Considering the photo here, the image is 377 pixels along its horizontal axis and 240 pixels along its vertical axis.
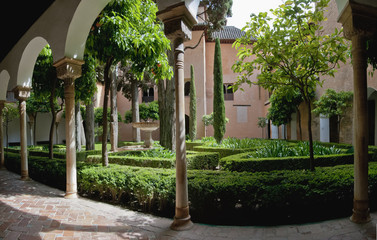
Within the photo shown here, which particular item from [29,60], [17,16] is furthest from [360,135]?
[29,60]

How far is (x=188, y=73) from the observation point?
22.6m

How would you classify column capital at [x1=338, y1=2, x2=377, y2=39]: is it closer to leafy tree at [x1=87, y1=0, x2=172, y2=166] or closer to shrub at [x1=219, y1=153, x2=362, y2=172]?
leafy tree at [x1=87, y1=0, x2=172, y2=166]

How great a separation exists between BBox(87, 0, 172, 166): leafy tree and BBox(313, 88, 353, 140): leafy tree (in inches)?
385

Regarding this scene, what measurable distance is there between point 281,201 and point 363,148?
1301 millimetres

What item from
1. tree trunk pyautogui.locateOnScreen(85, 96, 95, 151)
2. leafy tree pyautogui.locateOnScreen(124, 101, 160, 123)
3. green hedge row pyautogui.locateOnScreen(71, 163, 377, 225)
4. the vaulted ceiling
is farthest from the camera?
leafy tree pyautogui.locateOnScreen(124, 101, 160, 123)

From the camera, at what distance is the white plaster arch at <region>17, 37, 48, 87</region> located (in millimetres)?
6603

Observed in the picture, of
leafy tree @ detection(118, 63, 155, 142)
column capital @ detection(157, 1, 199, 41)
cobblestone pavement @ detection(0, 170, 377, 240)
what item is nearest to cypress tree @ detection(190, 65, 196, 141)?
leafy tree @ detection(118, 63, 155, 142)

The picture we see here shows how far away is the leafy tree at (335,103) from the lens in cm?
1246

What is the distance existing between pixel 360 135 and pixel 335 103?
10.7m

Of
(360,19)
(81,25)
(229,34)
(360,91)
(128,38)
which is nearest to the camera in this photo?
(360,19)

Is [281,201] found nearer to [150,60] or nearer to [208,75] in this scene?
[150,60]

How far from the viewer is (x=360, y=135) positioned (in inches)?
137

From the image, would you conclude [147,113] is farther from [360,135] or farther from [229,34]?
[360,135]

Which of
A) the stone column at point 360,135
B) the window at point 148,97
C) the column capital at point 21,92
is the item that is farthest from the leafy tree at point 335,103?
the window at point 148,97
